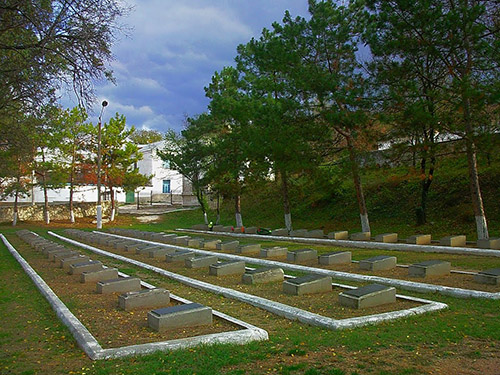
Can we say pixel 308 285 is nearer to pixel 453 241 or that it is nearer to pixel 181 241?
pixel 453 241

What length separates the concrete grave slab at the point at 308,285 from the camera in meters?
7.89

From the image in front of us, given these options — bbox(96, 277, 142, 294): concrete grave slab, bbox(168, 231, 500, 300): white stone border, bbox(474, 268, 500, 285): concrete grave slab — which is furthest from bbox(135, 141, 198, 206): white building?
bbox(474, 268, 500, 285): concrete grave slab

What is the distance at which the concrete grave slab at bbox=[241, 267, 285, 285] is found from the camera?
9.08m

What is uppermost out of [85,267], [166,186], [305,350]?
[166,186]

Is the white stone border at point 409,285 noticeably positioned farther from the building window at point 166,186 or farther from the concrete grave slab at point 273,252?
the building window at point 166,186

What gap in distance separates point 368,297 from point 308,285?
1346 millimetres

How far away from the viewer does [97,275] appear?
949cm

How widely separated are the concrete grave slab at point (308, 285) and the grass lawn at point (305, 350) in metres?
1.20

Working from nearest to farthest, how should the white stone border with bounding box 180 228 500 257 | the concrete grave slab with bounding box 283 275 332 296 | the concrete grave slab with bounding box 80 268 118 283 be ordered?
the concrete grave slab with bounding box 283 275 332 296, the concrete grave slab with bounding box 80 268 118 283, the white stone border with bounding box 180 228 500 257

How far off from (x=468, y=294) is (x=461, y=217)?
1275cm

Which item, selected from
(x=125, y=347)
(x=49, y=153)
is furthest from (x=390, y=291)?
(x=49, y=153)

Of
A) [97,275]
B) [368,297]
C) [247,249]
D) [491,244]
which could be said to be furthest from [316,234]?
[368,297]

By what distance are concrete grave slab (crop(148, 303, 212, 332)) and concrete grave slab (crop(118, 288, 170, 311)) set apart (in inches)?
45.1

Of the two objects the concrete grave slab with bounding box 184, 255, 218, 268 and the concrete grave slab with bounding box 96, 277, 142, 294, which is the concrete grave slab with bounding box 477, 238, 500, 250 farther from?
the concrete grave slab with bounding box 96, 277, 142, 294
